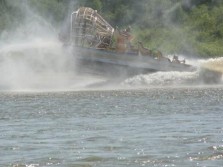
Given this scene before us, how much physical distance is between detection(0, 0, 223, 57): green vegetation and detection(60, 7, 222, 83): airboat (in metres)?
20.1

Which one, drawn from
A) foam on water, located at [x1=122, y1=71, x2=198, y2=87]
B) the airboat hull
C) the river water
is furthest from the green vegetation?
the river water

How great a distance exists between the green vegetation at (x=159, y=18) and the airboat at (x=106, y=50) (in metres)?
20.1

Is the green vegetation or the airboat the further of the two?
the green vegetation

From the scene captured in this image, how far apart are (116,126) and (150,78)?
785 inches

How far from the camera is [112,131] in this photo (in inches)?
759

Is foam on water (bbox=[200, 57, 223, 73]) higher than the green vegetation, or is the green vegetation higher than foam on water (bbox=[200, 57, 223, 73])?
the green vegetation

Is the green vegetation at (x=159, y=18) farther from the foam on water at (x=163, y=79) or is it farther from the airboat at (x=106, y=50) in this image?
the airboat at (x=106, y=50)

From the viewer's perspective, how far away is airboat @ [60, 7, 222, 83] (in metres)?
39.7

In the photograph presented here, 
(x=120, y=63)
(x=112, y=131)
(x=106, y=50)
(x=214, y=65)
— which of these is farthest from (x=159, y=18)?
(x=112, y=131)

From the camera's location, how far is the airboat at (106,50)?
3966 cm

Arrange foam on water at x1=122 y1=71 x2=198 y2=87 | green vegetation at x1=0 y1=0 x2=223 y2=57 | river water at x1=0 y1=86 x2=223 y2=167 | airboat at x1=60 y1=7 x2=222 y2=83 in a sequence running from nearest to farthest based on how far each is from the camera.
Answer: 1. river water at x1=0 y1=86 x2=223 y2=167
2. airboat at x1=60 y1=7 x2=222 y2=83
3. foam on water at x1=122 y1=71 x2=198 y2=87
4. green vegetation at x1=0 y1=0 x2=223 y2=57

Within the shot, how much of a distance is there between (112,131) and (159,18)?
51.5 m

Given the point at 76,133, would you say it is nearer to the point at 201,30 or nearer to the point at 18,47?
the point at 18,47

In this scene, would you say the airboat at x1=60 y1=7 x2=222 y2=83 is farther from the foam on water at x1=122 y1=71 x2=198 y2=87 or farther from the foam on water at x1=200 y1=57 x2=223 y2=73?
the foam on water at x1=200 y1=57 x2=223 y2=73
